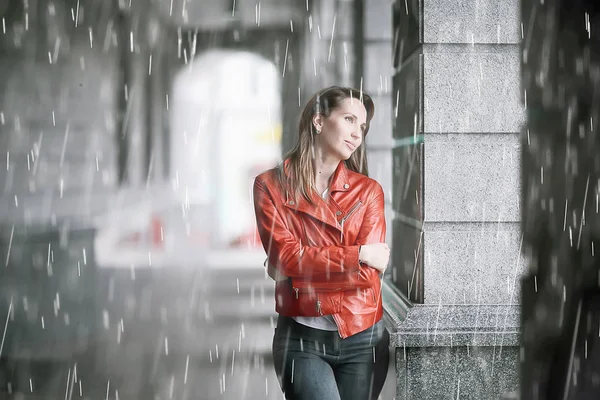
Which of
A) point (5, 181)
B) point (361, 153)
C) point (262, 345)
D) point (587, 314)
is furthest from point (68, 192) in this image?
point (587, 314)

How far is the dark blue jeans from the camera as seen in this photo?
283cm

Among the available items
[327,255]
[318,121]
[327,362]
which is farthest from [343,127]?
[327,362]

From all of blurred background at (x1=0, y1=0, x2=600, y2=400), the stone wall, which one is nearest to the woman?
blurred background at (x1=0, y1=0, x2=600, y2=400)

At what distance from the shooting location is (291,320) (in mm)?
2947

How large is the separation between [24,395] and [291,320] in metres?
3.96

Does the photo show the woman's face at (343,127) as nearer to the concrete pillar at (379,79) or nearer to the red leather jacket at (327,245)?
the red leather jacket at (327,245)

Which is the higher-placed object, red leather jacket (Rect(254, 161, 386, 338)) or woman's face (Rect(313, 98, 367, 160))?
woman's face (Rect(313, 98, 367, 160))

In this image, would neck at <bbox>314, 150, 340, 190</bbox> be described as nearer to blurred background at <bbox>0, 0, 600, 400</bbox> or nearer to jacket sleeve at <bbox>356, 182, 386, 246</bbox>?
jacket sleeve at <bbox>356, 182, 386, 246</bbox>

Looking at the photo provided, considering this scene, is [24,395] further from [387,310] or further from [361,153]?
[361,153]

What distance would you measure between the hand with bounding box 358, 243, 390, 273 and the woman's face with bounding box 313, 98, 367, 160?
420 mm

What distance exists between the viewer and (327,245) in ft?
9.77

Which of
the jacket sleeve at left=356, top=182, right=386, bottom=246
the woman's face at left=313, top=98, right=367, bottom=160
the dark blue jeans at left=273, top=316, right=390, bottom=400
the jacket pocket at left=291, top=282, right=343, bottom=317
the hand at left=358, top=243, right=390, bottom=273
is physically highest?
the woman's face at left=313, top=98, right=367, bottom=160

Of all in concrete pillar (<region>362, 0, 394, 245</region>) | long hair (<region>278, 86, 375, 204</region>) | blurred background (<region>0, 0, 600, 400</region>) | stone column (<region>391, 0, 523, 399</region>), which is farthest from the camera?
concrete pillar (<region>362, 0, 394, 245</region>)

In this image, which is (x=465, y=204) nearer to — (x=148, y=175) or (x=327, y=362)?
(x=327, y=362)
